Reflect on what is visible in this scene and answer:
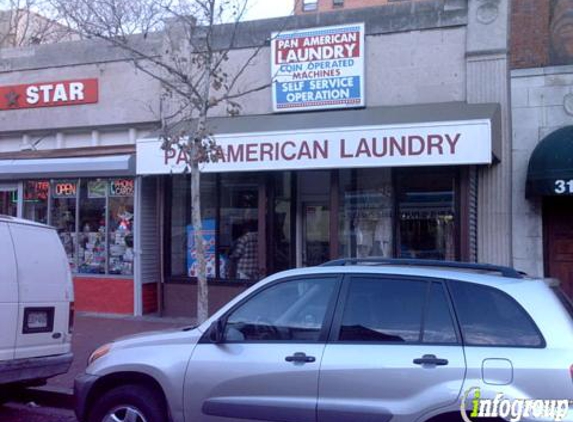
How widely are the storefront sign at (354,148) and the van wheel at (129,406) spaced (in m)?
5.24

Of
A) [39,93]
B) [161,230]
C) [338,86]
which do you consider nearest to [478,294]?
[338,86]

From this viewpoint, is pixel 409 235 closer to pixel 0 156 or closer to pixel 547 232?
pixel 547 232

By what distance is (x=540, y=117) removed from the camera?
11.5m

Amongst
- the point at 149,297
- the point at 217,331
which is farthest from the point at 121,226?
the point at 217,331

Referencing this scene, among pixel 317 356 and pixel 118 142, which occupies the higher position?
pixel 118 142

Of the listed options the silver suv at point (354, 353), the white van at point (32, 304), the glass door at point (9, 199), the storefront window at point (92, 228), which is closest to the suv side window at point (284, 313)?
the silver suv at point (354, 353)

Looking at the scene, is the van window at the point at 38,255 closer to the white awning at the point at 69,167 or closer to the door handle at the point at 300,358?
the door handle at the point at 300,358

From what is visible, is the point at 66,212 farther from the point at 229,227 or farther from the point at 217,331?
the point at 217,331

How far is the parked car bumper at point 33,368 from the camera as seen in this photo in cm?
680

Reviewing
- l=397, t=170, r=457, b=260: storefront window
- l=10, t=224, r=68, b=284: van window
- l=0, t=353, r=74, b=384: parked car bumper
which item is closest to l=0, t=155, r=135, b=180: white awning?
l=397, t=170, r=457, b=260: storefront window

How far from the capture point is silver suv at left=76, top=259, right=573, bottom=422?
4426 mm

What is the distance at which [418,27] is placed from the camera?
12.1 m

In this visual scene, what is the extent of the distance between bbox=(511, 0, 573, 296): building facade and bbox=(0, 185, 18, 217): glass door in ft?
33.2

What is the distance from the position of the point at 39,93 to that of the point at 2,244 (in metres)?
8.93
